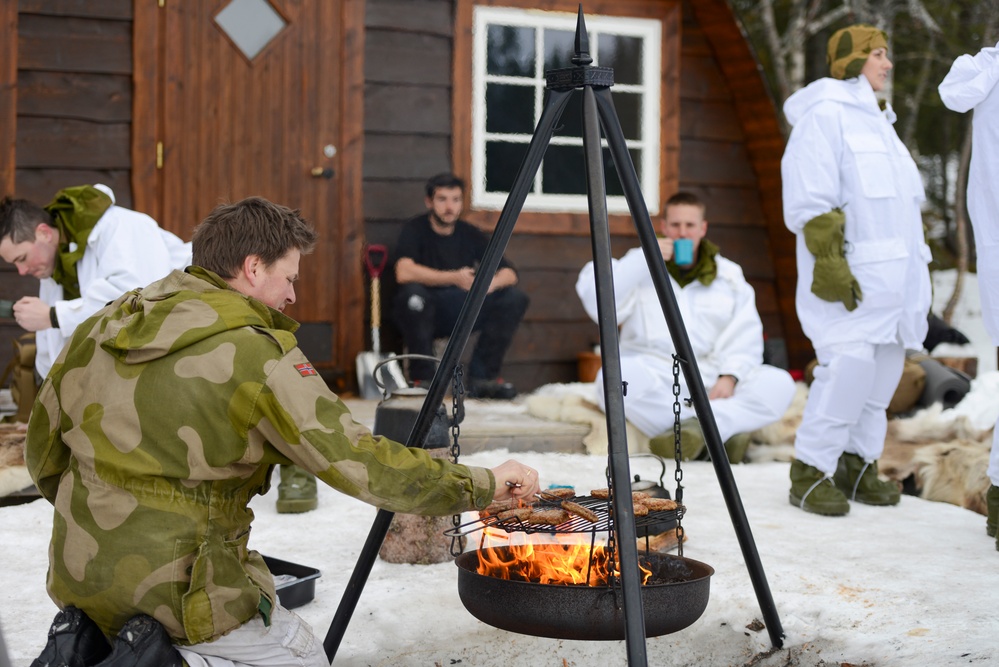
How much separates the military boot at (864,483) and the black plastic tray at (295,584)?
2.51m

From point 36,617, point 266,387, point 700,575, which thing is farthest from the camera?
point 36,617

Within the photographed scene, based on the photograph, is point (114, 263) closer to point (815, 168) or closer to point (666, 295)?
point (666, 295)

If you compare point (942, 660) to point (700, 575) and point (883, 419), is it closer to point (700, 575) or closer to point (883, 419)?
point (700, 575)

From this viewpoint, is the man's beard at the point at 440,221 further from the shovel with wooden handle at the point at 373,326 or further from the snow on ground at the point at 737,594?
the snow on ground at the point at 737,594

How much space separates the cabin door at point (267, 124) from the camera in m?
6.64

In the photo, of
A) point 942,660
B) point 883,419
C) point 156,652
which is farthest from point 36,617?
point 883,419

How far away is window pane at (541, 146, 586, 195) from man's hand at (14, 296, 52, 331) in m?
3.71

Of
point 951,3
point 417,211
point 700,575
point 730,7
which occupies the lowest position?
point 700,575

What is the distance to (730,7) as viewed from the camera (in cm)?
741

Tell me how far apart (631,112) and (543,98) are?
2.19 ft

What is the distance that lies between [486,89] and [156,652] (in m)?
5.72

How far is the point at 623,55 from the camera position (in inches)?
302

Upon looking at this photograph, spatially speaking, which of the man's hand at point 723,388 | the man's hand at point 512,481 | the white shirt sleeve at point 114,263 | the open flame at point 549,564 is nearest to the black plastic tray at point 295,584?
the open flame at point 549,564

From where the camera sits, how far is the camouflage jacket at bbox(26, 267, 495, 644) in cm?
205
